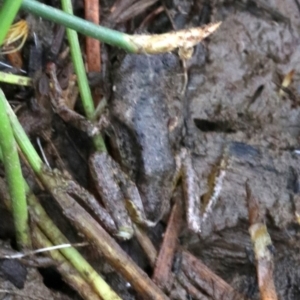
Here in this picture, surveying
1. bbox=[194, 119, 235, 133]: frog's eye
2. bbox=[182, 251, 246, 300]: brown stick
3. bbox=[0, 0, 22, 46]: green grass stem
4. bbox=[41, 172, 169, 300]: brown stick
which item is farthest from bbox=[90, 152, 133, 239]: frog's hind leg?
bbox=[0, 0, 22, 46]: green grass stem

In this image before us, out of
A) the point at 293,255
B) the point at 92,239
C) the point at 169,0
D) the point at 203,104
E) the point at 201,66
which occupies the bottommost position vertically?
the point at 293,255

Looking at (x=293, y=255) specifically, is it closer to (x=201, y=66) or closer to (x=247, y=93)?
(x=247, y=93)

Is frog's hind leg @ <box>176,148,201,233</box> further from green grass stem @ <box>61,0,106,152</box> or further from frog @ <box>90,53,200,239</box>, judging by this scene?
green grass stem @ <box>61,0,106,152</box>

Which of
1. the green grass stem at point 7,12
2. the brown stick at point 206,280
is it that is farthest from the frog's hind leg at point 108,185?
the green grass stem at point 7,12

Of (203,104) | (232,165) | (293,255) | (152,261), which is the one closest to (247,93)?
(203,104)

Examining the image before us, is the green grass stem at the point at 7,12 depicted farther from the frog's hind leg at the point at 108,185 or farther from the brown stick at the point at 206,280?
the brown stick at the point at 206,280

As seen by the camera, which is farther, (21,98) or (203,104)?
(203,104)
